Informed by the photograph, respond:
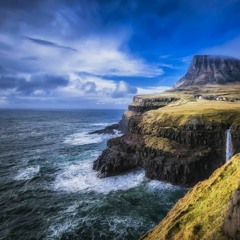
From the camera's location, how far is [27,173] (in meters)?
56.9

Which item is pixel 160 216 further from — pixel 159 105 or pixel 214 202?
pixel 159 105

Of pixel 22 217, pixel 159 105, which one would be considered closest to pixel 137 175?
pixel 22 217

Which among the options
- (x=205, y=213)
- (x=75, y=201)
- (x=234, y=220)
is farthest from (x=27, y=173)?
(x=234, y=220)

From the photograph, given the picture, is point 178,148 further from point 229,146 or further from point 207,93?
point 207,93

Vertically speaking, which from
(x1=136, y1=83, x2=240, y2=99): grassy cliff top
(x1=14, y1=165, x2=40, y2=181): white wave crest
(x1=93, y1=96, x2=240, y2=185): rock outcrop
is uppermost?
(x1=136, y1=83, x2=240, y2=99): grassy cliff top

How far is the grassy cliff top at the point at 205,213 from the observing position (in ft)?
64.7

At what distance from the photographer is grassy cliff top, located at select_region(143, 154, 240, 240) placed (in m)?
19.7

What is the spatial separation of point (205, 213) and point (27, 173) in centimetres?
4667

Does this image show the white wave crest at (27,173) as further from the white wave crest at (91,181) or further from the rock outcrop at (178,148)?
the rock outcrop at (178,148)

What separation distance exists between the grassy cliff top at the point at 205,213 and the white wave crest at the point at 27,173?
127 ft

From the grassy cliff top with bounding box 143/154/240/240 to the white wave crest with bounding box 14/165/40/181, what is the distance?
3878 cm

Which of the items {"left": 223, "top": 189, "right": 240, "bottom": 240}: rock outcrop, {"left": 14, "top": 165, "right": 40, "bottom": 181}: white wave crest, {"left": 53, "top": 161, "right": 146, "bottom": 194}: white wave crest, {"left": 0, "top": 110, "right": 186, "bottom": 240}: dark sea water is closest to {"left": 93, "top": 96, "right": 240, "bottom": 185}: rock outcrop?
{"left": 53, "top": 161, "right": 146, "bottom": 194}: white wave crest

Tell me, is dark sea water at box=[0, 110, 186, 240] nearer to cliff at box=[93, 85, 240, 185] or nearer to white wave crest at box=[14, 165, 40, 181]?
white wave crest at box=[14, 165, 40, 181]

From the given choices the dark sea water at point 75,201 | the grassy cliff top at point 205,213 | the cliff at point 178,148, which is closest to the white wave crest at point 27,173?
the dark sea water at point 75,201
